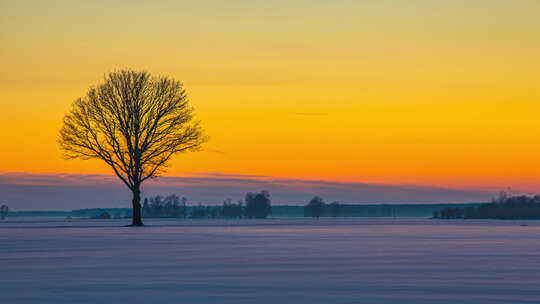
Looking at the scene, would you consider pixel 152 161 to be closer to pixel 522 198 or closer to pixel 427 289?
pixel 427 289

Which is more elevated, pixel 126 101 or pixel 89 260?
pixel 126 101

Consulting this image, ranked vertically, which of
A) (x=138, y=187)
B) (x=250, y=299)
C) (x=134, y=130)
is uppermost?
(x=134, y=130)

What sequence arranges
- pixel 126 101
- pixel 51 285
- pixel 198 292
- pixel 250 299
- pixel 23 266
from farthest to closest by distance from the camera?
pixel 126 101 < pixel 23 266 < pixel 51 285 < pixel 198 292 < pixel 250 299

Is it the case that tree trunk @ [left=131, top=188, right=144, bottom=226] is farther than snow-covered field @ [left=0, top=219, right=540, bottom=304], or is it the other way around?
tree trunk @ [left=131, top=188, right=144, bottom=226]

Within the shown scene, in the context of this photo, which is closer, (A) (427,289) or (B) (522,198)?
(A) (427,289)

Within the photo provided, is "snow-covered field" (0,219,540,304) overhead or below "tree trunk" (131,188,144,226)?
below

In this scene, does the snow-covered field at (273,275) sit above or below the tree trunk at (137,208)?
below

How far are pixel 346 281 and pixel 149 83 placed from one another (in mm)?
37792

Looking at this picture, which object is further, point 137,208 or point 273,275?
point 137,208

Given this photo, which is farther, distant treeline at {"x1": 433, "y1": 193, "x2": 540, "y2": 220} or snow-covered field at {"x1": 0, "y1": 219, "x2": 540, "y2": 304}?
distant treeline at {"x1": 433, "y1": 193, "x2": 540, "y2": 220}

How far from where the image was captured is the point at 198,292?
12172 millimetres

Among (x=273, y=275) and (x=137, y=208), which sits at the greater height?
(x=137, y=208)

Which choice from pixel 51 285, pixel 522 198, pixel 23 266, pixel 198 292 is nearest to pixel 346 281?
pixel 198 292

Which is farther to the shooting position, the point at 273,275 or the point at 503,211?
the point at 503,211
